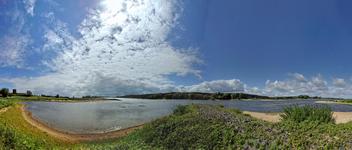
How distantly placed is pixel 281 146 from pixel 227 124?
3.39 m

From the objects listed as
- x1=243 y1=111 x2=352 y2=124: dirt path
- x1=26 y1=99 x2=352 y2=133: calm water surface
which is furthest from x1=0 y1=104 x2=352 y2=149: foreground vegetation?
x1=26 y1=99 x2=352 y2=133: calm water surface

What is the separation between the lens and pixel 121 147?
1454 cm

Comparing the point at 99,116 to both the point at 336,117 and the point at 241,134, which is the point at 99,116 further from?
the point at 241,134

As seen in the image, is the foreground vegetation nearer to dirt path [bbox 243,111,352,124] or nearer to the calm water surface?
dirt path [bbox 243,111,352,124]

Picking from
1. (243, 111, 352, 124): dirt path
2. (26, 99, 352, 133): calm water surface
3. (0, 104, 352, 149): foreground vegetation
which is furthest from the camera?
(26, 99, 352, 133): calm water surface

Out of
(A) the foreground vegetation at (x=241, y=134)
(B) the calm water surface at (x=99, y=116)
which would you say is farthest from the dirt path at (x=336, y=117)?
(A) the foreground vegetation at (x=241, y=134)

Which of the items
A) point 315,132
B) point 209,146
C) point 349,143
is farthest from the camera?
point 209,146

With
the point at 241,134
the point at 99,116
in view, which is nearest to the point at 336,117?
the point at 241,134

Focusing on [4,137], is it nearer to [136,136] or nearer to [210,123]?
[136,136]

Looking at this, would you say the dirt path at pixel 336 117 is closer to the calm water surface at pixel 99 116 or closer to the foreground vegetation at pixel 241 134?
the calm water surface at pixel 99 116

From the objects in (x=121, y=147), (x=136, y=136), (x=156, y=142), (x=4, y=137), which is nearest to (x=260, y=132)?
(x=156, y=142)

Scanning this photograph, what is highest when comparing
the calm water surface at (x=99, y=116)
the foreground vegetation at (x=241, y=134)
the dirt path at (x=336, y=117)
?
the foreground vegetation at (x=241, y=134)

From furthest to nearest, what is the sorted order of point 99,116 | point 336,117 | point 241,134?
point 99,116 < point 336,117 < point 241,134

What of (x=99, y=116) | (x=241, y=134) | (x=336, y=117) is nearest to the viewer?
(x=241, y=134)
